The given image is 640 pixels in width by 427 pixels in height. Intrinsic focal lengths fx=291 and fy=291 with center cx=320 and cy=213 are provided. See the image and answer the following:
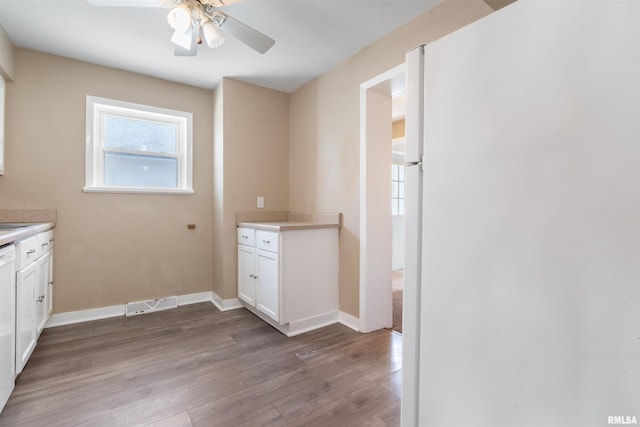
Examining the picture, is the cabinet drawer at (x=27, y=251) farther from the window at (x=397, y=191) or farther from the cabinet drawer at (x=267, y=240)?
the window at (x=397, y=191)

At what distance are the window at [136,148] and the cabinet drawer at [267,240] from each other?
3.66 feet

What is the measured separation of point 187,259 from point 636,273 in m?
3.35

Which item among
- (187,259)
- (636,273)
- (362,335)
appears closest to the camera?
(636,273)

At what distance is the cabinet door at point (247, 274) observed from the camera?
2.72 meters

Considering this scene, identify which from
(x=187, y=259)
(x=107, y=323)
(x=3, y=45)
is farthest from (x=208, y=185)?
(x=3, y=45)

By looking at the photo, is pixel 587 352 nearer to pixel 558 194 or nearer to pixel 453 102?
pixel 558 194

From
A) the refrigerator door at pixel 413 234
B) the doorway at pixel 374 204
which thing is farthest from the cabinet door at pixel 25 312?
the doorway at pixel 374 204

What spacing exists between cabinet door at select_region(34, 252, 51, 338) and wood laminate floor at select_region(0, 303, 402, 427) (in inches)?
7.6

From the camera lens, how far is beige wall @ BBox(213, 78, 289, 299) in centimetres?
301

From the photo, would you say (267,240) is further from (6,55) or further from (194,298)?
(6,55)

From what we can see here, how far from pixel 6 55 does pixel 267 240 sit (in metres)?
2.42

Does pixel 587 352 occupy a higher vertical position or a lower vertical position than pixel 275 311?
higher

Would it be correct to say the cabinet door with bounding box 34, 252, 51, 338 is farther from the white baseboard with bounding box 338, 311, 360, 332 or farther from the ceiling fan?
the white baseboard with bounding box 338, 311, 360, 332

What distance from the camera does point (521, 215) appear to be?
61cm
